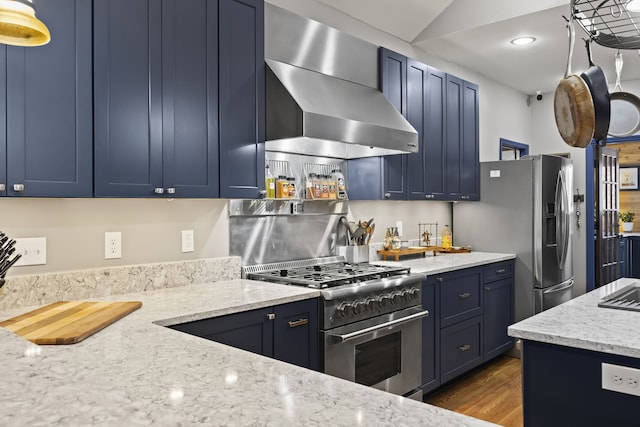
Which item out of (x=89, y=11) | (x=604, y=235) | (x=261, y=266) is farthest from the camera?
(x=604, y=235)

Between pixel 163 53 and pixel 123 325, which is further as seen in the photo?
pixel 163 53

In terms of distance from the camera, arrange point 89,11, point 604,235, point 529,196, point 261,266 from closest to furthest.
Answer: point 89,11 < point 261,266 < point 529,196 < point 604,235

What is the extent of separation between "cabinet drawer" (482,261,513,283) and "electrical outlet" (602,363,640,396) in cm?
253

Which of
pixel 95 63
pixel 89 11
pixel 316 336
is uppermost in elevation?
pixel 89 11

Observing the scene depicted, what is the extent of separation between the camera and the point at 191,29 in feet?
8.17

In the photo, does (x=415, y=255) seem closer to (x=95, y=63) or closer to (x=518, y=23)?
(x=518, y=23)

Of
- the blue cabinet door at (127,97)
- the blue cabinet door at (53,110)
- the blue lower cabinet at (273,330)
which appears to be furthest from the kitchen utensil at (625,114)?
the blue cabinet door at (53,110)

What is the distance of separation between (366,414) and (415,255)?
10.8ft

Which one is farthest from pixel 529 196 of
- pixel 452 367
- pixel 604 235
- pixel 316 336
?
pixel 316 336

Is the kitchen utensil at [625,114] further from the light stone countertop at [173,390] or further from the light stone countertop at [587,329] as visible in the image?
the light stone countertop at [173,390]

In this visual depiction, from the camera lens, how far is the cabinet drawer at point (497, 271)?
13.6ft

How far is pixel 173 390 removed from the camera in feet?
3.50

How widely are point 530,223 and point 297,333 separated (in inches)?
108

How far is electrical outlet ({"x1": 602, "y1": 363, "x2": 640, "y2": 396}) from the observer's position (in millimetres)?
1554
